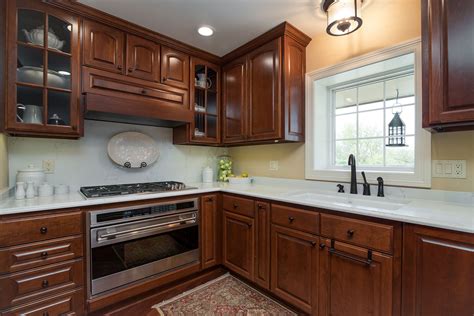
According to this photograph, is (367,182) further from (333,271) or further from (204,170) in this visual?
(204,170)

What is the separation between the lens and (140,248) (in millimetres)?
1779

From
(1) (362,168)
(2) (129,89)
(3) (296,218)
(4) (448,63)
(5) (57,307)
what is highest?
(2) (129,89)

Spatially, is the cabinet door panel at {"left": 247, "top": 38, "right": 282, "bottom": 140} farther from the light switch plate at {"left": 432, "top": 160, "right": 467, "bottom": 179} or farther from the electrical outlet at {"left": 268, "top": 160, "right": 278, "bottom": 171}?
the light switch plate at {"left": 432, "top": 160, "right": 467, "bottom": 179}

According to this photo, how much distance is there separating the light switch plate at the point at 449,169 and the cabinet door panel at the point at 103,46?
255 centimetres

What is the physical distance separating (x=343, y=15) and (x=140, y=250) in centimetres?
224

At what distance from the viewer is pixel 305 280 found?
1.55 m

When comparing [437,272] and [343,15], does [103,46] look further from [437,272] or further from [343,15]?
[437,272]

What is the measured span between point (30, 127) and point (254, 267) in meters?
2.02

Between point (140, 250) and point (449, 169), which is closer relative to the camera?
point (449, 169)

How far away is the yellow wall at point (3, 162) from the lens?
5.14 ft

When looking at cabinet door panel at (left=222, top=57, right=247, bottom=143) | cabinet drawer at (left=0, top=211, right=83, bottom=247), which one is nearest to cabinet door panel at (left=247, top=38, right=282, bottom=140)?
cabinet door panel at (left=222, top=57, right=247, bottom=143)

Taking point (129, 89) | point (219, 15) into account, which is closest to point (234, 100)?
point (219, 15)

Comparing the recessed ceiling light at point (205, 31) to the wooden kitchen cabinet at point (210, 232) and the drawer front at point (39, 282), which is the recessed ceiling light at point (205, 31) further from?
the drawer front at point (39, 282)

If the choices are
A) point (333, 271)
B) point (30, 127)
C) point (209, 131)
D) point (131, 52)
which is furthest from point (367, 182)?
point (30, 127)
